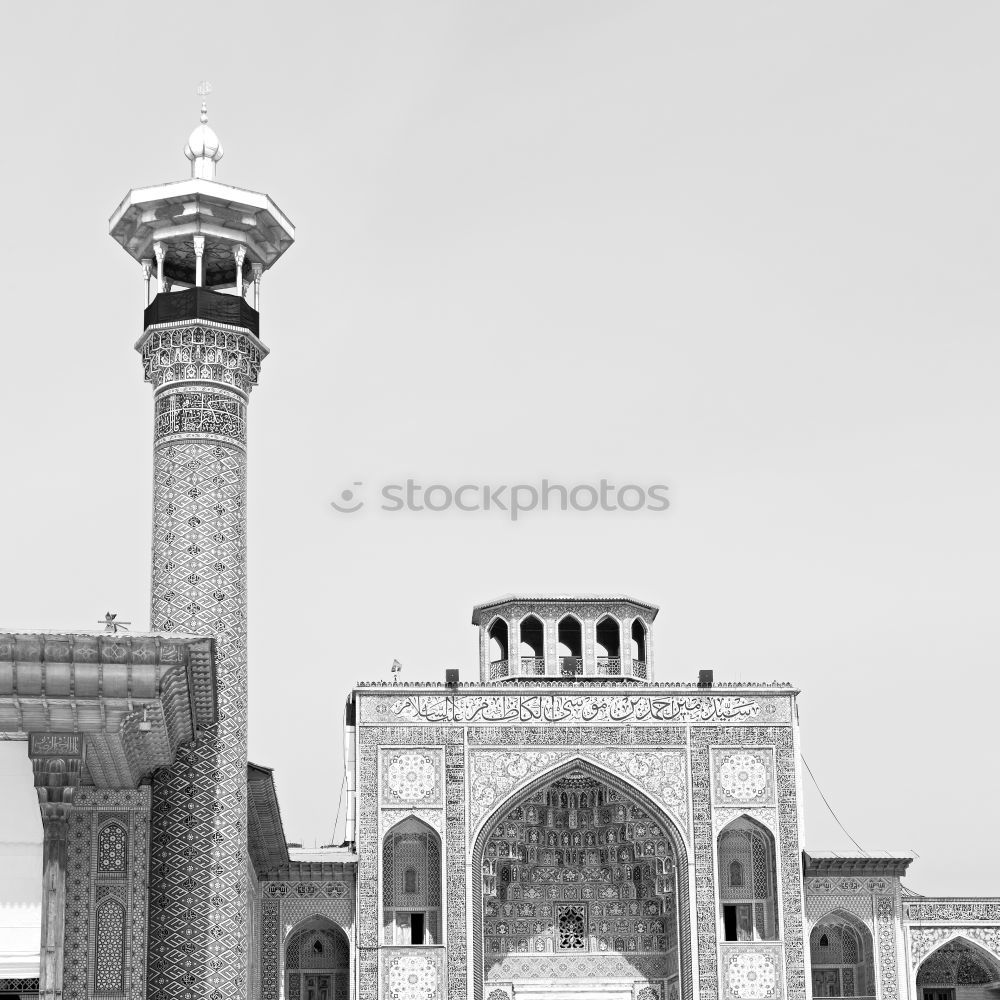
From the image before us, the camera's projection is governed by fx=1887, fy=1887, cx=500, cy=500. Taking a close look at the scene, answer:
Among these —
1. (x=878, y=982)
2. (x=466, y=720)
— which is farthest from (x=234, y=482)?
(x=878, y=982)

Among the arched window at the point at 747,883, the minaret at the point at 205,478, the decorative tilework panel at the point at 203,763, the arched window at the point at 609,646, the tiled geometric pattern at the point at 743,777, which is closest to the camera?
the decorative tilework panel at the point at 203,763

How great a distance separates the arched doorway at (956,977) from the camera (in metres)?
23.2

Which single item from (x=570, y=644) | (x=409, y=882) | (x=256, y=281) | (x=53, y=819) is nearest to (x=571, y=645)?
(x=570, y=644)

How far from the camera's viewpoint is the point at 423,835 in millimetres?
21547

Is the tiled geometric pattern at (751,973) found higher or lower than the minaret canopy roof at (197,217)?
lower

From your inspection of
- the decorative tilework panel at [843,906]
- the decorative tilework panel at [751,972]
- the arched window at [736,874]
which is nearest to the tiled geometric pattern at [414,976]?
the decorative tilework panel at [751,972]

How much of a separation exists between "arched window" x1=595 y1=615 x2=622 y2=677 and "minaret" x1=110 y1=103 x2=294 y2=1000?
7590mm

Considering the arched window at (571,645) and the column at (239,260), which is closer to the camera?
the column at (239,260)

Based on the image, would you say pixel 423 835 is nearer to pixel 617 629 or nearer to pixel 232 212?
pixel 617 629

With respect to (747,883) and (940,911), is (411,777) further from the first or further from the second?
(940,911)

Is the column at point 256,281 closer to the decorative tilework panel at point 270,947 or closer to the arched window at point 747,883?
the decorative tilework panel at point 270,947

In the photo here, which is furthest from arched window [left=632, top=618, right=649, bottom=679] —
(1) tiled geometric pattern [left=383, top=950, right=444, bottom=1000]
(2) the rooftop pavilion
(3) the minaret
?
(3) the minaret

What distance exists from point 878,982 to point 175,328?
38.1ft

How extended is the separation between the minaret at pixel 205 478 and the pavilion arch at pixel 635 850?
6388mm
